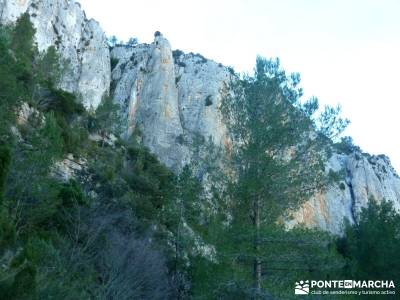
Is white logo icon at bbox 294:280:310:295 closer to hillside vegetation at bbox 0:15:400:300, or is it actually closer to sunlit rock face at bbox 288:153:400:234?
hillside vegetation at bbox 0:15:400:300

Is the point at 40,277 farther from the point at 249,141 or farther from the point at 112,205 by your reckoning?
the point at 112,205

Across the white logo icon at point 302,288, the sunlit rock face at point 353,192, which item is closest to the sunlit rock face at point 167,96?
the sunlit rock face at point 353,192

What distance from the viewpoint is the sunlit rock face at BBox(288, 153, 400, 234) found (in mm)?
51875

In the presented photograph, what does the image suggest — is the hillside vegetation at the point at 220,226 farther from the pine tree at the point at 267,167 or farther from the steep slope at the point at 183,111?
the steep slope at the point at 183,111

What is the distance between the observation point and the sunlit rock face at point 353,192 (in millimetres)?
51875

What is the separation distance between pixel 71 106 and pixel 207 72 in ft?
89.8

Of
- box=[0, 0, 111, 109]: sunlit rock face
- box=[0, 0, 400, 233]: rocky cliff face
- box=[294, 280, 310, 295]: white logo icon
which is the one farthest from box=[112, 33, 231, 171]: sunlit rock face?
box=[294, 280, 310, 295]: white logo icon

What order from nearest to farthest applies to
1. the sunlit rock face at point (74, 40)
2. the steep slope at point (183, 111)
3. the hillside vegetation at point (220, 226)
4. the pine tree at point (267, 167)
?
the hillside vegetation at point (220, 226) → the pine tree at point (267, 167) → the sunlit rock face at point (74, 40) → the steep slope at point (183, 111)

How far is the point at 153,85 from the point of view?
164ft

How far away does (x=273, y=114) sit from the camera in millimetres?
12328

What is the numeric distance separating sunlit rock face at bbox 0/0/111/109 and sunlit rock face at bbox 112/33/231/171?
285cm

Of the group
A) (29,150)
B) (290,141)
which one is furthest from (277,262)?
(29,150)

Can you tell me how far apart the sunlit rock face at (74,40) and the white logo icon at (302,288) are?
35280mm

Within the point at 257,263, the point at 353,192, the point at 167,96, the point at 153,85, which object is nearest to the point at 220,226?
the point at 257,263
